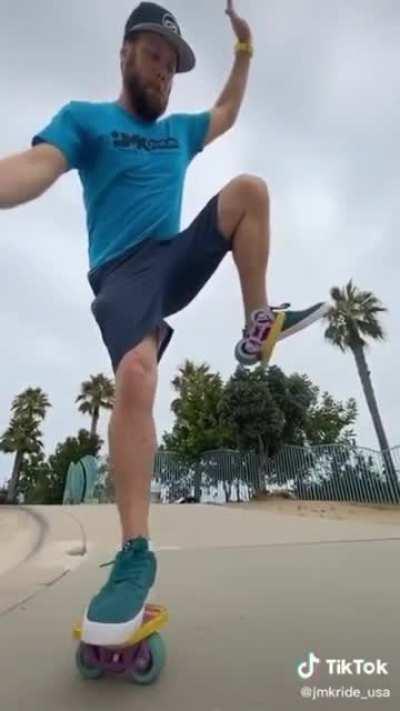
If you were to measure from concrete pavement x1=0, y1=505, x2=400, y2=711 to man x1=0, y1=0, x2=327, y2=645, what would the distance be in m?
0.24

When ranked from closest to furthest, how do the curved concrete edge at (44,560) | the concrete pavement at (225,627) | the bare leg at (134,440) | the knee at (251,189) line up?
1. the concrete pavement at (225,627)
2. the bare leg at (134,440)
3. the knee at (251,189)
4. the curved concrete edge at (44,560)

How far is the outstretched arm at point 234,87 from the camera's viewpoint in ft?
6.46

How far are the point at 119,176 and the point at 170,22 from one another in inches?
22.4

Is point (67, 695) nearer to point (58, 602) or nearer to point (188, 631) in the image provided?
point (188, 631)

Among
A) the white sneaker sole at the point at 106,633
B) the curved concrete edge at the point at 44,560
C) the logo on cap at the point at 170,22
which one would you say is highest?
the logo on cap at the point at 170,22

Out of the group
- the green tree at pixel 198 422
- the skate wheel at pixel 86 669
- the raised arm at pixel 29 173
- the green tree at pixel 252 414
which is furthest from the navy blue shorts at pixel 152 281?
the green tree at pixel 198 422

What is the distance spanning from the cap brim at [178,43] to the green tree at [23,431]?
34665 millimetres

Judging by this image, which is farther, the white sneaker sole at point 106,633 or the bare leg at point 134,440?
the bare leg at point 134,440

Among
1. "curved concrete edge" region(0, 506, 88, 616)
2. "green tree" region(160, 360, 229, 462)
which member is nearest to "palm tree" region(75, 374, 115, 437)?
"green tree" region(160, 360, 229, 462)

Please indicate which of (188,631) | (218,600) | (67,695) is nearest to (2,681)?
(67,695)

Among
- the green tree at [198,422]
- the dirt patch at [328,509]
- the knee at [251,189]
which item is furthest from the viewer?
the green tree at [198,422]

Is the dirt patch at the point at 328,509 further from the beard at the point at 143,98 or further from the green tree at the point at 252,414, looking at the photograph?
the beard at the point at 143,98

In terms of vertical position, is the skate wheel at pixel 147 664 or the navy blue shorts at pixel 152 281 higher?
the navy blue shorts at pixel 152 281

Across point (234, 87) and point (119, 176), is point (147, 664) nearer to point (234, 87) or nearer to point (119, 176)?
point (119, 176)
